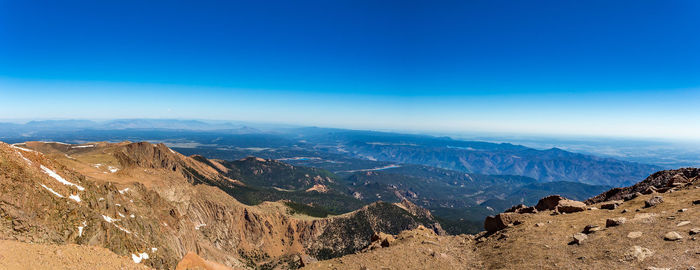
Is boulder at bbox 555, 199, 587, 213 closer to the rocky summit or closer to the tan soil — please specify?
the rocky summit

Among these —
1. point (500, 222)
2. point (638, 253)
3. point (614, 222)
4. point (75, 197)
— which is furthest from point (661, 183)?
point (75, 197)

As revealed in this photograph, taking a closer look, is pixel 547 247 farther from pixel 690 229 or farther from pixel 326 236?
pixel 326 236

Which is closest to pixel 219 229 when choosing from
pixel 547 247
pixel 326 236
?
pixel 326 236

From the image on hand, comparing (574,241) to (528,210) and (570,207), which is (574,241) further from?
(528,210)

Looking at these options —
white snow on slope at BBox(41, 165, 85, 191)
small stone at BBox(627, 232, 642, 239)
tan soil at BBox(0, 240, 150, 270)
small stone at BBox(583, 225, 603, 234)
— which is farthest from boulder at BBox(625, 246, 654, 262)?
white snow on slope at BBox(41, 165, 85, 191)

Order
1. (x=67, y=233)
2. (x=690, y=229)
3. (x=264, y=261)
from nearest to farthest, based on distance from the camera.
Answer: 1. (x=690, y=229)
2. (x=67, y=233)
3. (x=264, y=261)

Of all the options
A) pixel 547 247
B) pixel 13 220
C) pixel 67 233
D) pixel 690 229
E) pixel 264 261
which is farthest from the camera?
pixel 264 261

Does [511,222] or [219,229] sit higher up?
[511,222]
